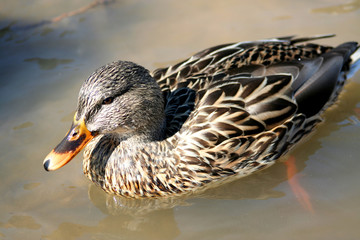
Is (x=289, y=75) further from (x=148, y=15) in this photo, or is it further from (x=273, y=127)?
(x=148, y=15)

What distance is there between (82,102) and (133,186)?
3.74ft

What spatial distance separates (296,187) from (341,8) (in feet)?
11.4

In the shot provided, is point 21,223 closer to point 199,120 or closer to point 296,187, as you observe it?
point 199,120

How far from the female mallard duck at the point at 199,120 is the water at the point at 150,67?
0.99 feet

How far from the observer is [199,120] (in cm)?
487

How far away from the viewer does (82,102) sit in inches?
173

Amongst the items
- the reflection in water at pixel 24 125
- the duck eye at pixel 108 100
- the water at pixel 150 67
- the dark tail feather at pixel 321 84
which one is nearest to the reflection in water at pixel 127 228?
the water at pixel 150 67

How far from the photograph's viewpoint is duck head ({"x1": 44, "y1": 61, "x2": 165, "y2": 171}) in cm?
443

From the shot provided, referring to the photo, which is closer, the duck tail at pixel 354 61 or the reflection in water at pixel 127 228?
the reflection in water at pixel 127 228

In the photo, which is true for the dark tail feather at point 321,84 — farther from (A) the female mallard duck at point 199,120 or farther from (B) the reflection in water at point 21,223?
(B) the reflection in water at point 21,223

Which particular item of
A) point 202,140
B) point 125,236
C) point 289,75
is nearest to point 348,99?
point 289,75

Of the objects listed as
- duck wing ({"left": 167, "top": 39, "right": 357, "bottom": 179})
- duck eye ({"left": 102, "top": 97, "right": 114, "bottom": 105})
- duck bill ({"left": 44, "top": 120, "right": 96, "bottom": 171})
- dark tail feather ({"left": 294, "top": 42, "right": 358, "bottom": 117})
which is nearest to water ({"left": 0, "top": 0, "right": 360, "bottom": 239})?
duck wing ({"left": 167, "top": 39, "right": 357, "bottom": 179})

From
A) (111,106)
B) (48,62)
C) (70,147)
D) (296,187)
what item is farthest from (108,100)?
(48,62)

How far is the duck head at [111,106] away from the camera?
4430 millimetres
